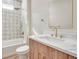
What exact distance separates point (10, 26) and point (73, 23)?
6.25 ft

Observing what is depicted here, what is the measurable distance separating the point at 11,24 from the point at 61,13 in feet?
5.34

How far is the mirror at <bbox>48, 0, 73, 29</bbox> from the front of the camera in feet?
5.62

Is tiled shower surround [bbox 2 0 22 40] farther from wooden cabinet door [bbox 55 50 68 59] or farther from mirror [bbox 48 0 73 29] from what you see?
wooden cabinet door [bbox 55 50 68 59]

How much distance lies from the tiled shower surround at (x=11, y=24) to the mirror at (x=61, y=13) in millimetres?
1183

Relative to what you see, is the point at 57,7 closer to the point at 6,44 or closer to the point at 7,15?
the point at 7,15

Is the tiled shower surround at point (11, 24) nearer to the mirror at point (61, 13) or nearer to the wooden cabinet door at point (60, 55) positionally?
the mirror at point (61, 13)

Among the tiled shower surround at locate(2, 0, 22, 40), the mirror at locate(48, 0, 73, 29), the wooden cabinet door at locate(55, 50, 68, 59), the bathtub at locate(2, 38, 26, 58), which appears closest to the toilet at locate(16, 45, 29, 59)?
the bathtub at locate(2, 38, 26, 58)

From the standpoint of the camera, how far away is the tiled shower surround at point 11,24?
8.73 ft

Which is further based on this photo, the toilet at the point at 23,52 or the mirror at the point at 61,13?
the toilet at the point at 23,52

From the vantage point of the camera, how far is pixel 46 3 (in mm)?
2535

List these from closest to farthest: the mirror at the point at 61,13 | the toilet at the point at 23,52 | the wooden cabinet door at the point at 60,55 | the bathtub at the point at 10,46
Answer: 1. the wooden cabinet door at the point at 60,55
2. the mirror at the point at 61,13
3. the toilet at the point at 23,52
4. the bathtub at the point at 10,46

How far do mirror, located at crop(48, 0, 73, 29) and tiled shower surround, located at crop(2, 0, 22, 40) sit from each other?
118 centimetres

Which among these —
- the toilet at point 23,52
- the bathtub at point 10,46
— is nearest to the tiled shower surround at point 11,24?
the bathtub at point 10,46

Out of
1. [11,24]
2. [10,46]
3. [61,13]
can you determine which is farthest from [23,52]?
[61,13]
